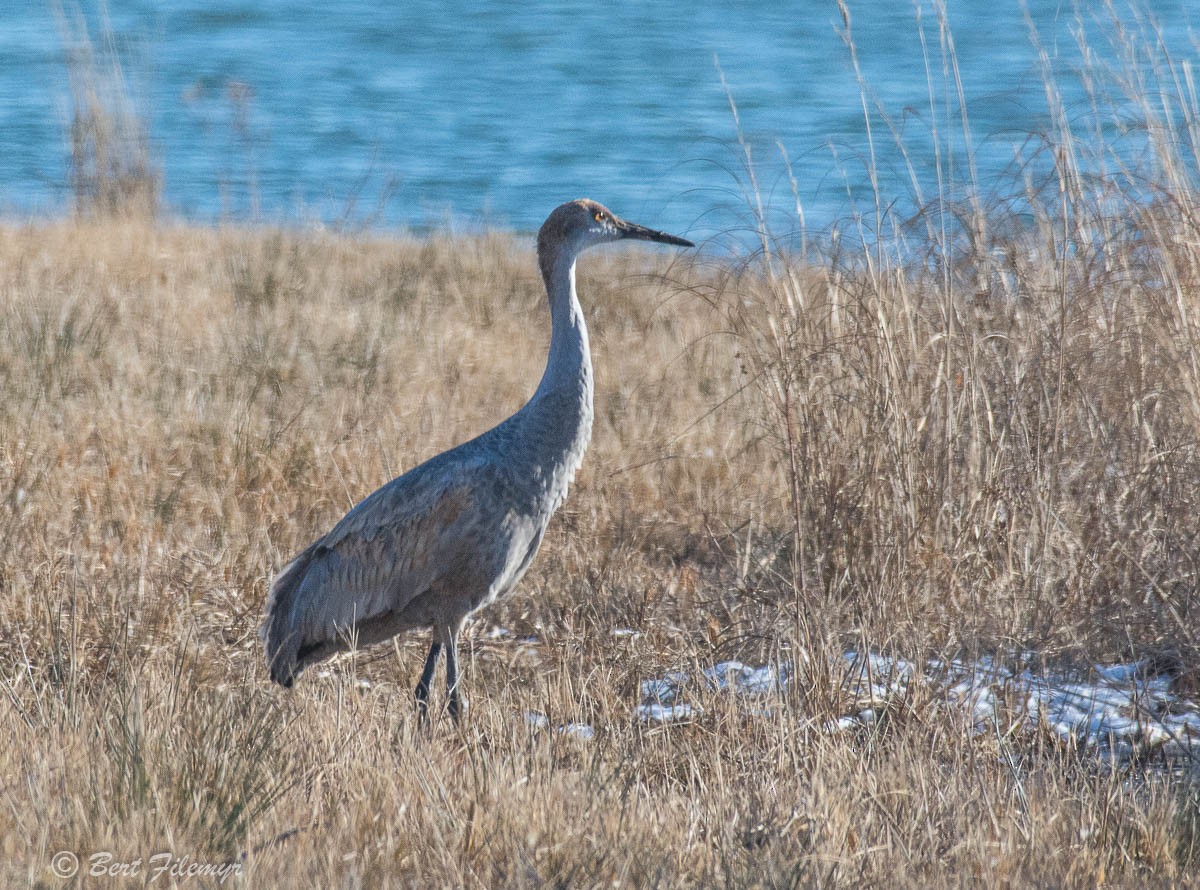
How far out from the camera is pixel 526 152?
764 inches

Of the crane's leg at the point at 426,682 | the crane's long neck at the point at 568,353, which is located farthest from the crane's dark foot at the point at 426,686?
the crane's long neck at the point at 568,353

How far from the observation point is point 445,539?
187 inches

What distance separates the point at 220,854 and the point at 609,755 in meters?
1.24

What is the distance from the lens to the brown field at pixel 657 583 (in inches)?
132

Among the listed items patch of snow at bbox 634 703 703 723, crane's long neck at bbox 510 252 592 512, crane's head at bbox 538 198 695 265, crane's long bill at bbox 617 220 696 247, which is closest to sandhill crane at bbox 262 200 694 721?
crane's long neck at bbox 510 252 592 512

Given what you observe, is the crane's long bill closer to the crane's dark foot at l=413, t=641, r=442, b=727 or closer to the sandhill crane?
the sandhill crane

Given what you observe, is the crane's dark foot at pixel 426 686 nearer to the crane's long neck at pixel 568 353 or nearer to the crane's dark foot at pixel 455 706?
the crane's dark foot at pixel 455 706

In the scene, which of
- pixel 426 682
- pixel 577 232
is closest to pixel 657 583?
pixel 426 682

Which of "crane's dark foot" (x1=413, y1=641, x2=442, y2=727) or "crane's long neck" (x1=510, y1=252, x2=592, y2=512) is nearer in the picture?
"crane's dark foot" (x1=413, y1=641, x2=442, y2=727)

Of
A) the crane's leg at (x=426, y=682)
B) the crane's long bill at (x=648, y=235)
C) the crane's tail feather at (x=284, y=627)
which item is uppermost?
the crane's long bill at (x=648, y=235)

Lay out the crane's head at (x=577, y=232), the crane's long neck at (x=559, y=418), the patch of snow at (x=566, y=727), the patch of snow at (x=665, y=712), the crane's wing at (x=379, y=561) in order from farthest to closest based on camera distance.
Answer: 1. the crane's head at (x=577, y=232)
2. the crane's long neck at (x=559, y=418)
3. the crane's wing at (x=379, y=561)
4. the patch of snow at (x=665, y=712)
5. the patch of snow at (x=566, y=727)

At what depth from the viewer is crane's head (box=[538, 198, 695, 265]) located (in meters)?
5.23

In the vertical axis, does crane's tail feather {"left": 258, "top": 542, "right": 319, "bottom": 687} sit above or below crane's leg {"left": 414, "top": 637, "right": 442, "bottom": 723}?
above

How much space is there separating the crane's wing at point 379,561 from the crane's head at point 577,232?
2.92 ft
